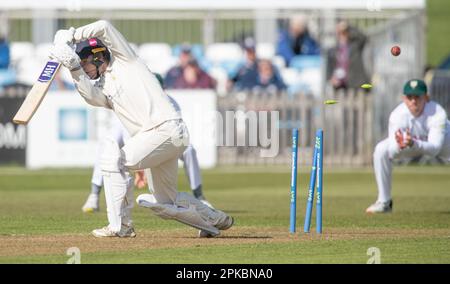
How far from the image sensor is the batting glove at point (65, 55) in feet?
39.0

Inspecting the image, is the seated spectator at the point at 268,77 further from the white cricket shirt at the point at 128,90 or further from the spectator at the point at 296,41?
the white cricket shirt at the point at 128,90

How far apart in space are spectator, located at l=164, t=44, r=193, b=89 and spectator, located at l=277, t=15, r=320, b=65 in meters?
2.68

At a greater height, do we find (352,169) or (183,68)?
(183,68)

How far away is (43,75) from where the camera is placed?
12.2 metres

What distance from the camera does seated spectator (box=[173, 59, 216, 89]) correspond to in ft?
93.1

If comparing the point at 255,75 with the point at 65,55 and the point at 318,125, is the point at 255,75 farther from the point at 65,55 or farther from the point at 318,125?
the point at 65,55

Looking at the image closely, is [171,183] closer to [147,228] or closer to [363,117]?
[147,228]

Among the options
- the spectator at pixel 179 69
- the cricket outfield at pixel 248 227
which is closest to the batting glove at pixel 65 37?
the cricket outfield at pixel 248 227

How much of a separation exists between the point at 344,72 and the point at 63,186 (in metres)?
9.00

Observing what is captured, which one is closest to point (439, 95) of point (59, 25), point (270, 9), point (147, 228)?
point (270, 9)

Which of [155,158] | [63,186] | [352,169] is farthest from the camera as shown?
[352,169]

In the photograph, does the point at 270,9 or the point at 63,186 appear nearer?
the point at 63,186

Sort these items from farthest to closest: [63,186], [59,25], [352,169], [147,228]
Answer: [59,25], [352,169], [63,186], [147,228]

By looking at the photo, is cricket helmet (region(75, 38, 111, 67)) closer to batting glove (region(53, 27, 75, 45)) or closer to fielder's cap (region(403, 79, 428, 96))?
batting glove (region(53, 27, 75, 45))
